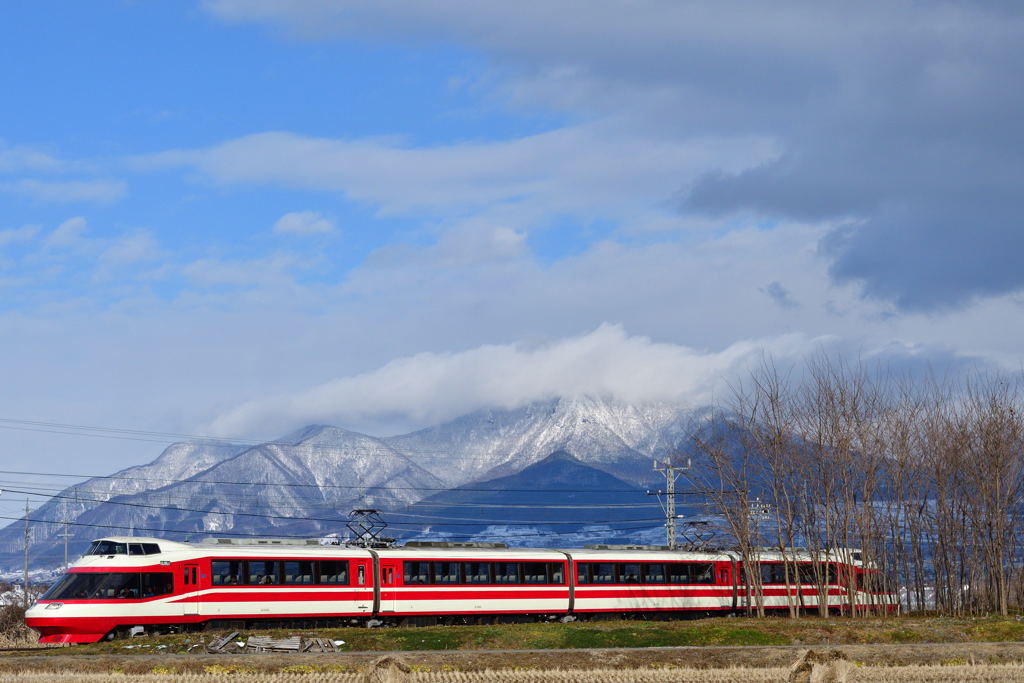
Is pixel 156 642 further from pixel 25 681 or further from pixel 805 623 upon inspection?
pixel 805 623

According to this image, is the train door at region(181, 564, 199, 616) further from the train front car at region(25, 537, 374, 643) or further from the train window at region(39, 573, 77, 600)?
the train window at region(39, 573, 77, 600)

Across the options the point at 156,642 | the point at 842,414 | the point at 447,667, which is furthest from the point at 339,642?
the point at 842,414

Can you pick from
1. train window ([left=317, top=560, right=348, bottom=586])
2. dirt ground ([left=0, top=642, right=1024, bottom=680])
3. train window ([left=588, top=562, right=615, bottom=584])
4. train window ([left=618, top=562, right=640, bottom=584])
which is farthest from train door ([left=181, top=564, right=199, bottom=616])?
train window ([left=618, top=562, right=640, bottom=584])

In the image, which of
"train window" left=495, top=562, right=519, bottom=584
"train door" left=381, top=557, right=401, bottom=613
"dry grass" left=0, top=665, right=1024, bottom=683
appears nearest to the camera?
"dry grass" left=0, top=665, right=1024, bottom=683

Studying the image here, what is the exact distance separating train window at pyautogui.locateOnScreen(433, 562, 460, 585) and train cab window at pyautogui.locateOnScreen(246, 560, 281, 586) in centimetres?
804

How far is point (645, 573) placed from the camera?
214ft

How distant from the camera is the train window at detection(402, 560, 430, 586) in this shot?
58.0 meters

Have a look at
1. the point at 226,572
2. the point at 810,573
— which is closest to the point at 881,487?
the point at 810,573

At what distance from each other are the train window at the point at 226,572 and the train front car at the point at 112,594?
1346mm

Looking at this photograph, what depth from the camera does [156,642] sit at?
46.2m

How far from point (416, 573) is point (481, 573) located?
3659 millimetres

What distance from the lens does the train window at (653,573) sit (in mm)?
65250

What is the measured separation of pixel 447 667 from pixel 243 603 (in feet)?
62.4

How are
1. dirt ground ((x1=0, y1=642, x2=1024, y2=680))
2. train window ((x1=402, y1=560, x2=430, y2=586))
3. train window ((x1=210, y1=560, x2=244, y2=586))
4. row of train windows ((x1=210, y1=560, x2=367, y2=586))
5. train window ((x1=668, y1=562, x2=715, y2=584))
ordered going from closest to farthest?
dirt ground ((x1=0, y1=642, x2=1024, y2=680)) → train window ((x1=210, y1=560, x2=244, y2=586)) → row of train windows ((x1=210, y1=560, x2=367, y2=586)) → train window ((x1=402, y1=560, x2=430, y2=586)) → train window ((x1=668, y1=562, x2=715, y2=584))
